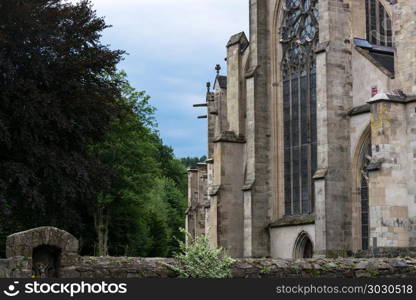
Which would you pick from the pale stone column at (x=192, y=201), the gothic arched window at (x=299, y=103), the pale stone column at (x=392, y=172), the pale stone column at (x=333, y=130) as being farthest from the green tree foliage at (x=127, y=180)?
the pale stone column at (x=392, y=172)

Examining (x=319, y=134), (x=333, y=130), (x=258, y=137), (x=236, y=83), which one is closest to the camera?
(x=333, y=130)

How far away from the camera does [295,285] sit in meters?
13.3

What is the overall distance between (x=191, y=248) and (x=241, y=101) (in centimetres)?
2668

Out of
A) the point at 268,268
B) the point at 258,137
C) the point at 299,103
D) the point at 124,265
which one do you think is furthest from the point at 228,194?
the point at 124,265

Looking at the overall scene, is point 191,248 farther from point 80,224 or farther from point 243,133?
point 243,133

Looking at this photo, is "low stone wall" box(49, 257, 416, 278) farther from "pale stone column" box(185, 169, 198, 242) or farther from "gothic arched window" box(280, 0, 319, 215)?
"pale stone column" box(185, 169, 198, 242)

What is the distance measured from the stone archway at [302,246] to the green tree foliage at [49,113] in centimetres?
1012

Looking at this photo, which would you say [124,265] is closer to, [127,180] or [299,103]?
[299,103]

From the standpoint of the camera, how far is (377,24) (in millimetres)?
38375

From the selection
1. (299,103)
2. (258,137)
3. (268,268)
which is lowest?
(268,268)

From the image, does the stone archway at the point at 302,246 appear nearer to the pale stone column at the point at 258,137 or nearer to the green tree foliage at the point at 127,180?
the pale stone column at the point at 258,137

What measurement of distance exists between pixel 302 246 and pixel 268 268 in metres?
20.8

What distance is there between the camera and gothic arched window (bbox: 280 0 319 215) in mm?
38250

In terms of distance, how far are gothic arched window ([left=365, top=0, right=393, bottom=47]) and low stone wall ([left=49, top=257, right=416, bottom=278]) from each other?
20313 mm
